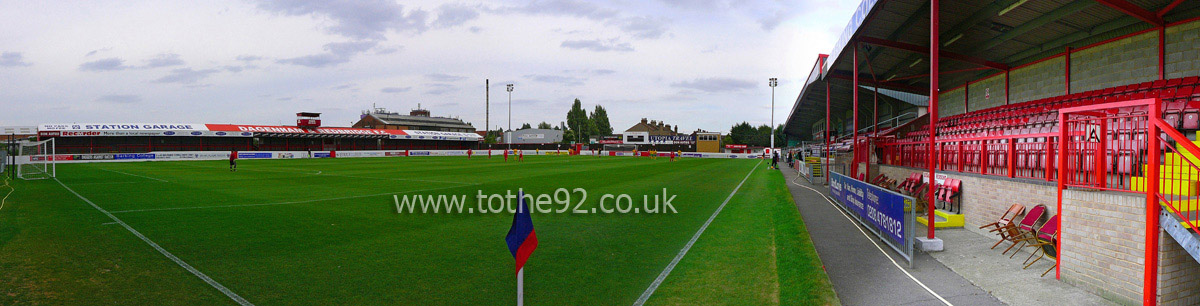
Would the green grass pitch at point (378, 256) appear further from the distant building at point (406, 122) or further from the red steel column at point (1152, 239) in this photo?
the distant building at point (406, 122)

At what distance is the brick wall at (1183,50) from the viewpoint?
13064mm

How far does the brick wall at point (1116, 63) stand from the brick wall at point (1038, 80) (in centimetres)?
61

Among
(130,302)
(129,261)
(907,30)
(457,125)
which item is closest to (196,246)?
(129,261)

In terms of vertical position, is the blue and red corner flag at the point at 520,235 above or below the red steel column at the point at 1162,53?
below

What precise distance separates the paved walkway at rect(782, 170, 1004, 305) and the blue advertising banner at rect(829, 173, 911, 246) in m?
0.38

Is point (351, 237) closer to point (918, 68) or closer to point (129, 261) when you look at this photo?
point (129, 261)

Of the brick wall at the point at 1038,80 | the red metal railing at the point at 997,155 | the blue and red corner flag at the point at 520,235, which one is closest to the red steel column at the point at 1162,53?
→ the brick wall at the point at 1038,80

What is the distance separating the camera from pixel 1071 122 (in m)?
7.20

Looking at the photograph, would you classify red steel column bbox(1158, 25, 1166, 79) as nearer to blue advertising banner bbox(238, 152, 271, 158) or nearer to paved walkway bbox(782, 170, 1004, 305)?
paved walkway bbox(782, 170, 1004, 305)

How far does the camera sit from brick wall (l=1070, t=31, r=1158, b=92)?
14.6 m

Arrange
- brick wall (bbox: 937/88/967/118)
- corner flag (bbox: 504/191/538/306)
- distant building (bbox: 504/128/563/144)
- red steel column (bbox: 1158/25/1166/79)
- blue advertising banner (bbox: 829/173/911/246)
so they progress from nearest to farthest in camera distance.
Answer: corner flag (bbox: 504/191/538/306) < blue advertising banner (bbox: 829/173/911/246) < red steel column (bbox: 1158/25/1166/79) < brick wall (bbox: 937/88/967/118) < distant building (bbox: 504/128/563/144)

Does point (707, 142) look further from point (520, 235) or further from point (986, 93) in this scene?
point (520, 235)

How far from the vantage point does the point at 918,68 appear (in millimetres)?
24938

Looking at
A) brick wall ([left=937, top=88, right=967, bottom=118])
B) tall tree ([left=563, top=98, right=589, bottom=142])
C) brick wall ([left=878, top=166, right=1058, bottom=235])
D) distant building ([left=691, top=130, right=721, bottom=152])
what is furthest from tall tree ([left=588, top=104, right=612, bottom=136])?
brick wall ([left=878, top=166, right=1058, bottom=235])
